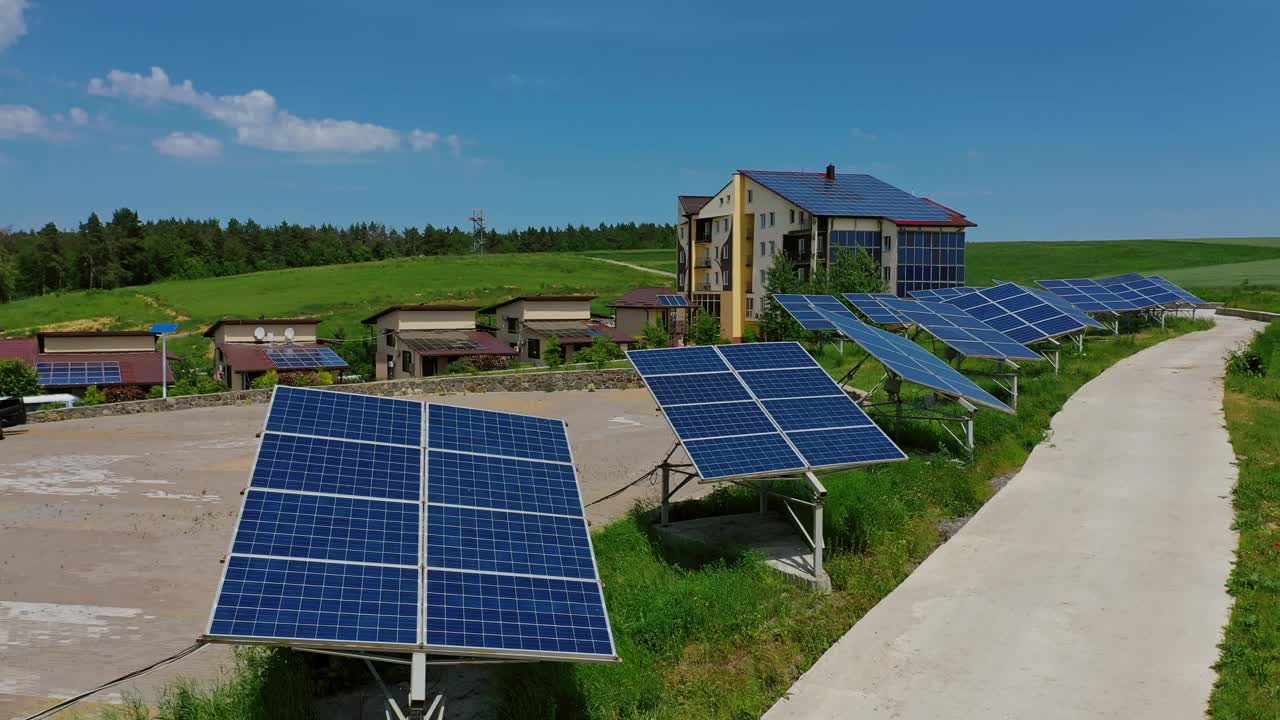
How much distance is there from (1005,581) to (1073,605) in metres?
1.21

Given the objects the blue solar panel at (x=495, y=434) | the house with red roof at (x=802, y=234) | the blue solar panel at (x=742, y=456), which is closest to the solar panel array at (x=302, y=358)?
the house with red roof at (x=802, y=234)

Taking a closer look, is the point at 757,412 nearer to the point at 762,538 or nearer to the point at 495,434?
the point at 762,538

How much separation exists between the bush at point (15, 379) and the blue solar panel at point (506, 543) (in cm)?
3905

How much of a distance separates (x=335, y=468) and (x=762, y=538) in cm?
900

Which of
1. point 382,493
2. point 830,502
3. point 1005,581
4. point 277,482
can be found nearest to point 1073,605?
point 1005,581

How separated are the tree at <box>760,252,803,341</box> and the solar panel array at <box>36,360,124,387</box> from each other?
35.5 meters

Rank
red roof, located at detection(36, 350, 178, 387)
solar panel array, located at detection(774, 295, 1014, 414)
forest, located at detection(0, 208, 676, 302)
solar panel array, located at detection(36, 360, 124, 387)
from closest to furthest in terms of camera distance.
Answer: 1. solar panel array, located at detection(774, 295, 1014, 414)
2. solar panel array, located at detection(36, 360, 124, 387)
3. red roof, located at detection(36, 350, 178, 387)
4. forest, located at detection(0, 208, 676, 302)

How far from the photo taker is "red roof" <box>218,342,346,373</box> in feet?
177

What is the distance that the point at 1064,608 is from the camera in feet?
43.2

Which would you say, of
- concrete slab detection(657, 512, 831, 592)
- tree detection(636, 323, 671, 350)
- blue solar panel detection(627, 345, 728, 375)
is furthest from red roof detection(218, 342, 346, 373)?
concrete slab detection(657, 512, 831, 592)

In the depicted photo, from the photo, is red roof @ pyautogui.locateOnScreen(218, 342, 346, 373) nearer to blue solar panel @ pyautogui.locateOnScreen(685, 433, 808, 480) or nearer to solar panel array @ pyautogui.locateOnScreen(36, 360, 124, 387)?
solar panel array @ pyautogui.locateOnScreen(36, 360, 124, 387)

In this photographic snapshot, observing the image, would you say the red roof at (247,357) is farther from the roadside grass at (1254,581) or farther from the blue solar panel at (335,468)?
the roadside grass at (1254,581)

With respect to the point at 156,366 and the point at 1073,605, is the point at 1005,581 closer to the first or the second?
the point at 1073,605

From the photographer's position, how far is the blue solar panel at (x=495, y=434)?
470 inches
